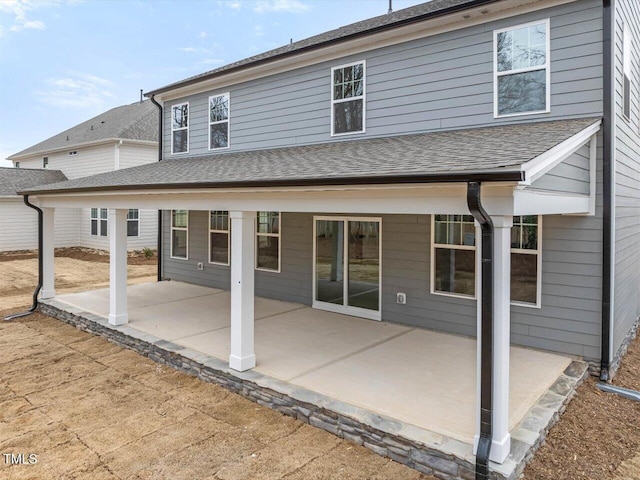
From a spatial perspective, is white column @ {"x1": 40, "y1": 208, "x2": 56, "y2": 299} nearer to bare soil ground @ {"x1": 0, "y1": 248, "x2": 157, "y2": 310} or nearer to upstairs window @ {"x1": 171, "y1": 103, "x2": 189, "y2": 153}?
bare soil ground @ {"x1": 0, "y1": 248, "x2": 157, "y2": 310}

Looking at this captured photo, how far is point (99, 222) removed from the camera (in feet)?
65.1

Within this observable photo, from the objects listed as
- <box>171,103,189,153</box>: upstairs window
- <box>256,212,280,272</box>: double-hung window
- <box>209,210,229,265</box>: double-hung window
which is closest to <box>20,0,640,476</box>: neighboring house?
<box>256,212,280,272</box>: double-hung window

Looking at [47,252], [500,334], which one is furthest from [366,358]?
[47,252]

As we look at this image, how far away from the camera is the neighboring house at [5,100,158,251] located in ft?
62.0

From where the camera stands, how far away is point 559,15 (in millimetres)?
5781

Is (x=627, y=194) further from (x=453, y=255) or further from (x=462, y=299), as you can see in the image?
(x=462, y=299)

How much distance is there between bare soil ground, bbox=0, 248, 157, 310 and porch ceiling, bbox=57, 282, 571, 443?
3.90 meters

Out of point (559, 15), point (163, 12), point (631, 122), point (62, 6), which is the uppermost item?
point (163, 12)

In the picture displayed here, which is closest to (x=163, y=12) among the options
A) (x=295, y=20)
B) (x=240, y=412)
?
(x=295, y=20)

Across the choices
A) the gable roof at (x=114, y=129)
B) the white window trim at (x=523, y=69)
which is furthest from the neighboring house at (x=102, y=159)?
the white window trim at (x=523, y=69)

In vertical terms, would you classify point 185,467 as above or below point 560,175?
below

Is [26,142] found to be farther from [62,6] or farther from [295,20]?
[295,20]

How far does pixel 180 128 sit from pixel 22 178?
1435 cm

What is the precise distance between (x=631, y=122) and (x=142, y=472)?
854 centimetres
